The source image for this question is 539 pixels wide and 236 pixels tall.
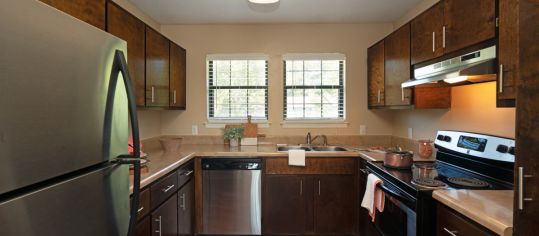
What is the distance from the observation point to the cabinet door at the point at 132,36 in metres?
1.79

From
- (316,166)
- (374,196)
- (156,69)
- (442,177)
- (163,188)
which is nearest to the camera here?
(442,177)

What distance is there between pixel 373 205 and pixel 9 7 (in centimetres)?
228

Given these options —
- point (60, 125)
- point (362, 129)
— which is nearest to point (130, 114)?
point (60, 125)

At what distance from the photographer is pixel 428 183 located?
1.60 m

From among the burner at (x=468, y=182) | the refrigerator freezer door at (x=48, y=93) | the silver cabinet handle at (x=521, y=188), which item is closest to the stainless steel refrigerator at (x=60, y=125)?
the refrigerator freezer door at (x=48, y=93)

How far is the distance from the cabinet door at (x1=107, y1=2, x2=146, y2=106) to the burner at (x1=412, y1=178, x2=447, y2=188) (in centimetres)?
191

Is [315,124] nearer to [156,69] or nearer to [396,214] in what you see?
[396,214]

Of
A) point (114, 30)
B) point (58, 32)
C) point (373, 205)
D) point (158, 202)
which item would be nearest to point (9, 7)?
point (58, 32)

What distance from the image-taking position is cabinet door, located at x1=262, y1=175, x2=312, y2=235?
2803mm

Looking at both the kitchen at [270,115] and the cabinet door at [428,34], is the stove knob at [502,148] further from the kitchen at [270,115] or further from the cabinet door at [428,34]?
the cabinet door at [428,34]

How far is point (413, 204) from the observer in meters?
1.61

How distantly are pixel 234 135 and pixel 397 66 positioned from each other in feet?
6.05

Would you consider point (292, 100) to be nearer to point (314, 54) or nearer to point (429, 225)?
point (314, 54)

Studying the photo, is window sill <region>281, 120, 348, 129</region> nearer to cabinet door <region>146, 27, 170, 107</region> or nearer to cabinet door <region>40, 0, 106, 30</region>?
cabinet door <region>146, 27, 170, 107</region>
